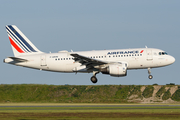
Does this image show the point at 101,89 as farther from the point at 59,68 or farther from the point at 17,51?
the point at 17,51

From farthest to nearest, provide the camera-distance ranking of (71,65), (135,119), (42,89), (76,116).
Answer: (42,89), (71,65), (76,116), (135,119)

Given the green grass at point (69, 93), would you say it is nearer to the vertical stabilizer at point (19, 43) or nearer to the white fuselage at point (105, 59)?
the white fuselage at point (105, 59)

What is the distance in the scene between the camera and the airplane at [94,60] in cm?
4875

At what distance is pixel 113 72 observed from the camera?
48.4m

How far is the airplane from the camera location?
4875 cm

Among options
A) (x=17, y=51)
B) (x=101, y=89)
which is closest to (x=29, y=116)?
(x=101, y=89)

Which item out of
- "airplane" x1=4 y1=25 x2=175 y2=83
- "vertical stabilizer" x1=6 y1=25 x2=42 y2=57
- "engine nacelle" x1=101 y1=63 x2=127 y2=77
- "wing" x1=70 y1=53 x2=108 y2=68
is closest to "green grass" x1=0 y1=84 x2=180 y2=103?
"airplane" x1=4 y1=25 x2=175 y2=83

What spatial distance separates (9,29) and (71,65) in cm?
1497

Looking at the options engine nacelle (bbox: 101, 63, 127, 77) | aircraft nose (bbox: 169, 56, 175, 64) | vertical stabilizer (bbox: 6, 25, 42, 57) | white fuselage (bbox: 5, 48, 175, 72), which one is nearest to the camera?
engine nacelle (bbox: 101, 63, 127, 77)

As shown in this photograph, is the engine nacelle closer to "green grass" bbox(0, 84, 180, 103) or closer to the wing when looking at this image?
the wing

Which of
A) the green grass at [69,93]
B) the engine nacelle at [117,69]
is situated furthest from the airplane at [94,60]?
the green grass at [69,93]

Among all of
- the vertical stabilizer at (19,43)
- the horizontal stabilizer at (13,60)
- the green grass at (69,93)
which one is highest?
the vertical stabilizer at (19,43)

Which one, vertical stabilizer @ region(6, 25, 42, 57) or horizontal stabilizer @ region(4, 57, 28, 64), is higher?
vertical stabilizer @ region(6, 25, 42, 57)

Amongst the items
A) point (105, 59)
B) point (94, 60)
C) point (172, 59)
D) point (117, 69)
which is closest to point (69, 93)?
point (94, 60)
